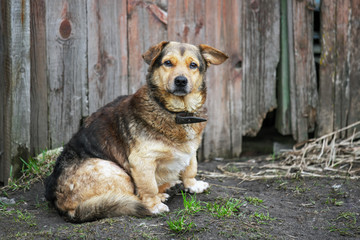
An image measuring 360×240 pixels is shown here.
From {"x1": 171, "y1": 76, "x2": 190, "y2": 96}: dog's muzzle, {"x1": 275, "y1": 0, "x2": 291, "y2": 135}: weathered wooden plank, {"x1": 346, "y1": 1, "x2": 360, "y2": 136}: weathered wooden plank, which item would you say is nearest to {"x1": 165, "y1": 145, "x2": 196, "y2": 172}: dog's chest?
{"x1": 171, "y1": 76, "x2": 190, "y2": 96}: dog's muzzle

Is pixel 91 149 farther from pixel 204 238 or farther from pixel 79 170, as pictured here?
pixel 204 238

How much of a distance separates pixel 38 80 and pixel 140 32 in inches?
53.1

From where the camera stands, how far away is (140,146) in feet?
13.7

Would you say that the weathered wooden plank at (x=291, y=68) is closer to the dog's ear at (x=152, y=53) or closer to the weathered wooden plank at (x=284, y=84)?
the weathered wooden plank at (x=284, y=84)

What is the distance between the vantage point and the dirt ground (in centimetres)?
367

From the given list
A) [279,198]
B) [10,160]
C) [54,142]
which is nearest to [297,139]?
[279,198]

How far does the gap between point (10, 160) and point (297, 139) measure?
151 inches

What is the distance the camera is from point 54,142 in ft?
17.8

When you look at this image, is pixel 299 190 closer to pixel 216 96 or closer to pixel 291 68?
pixel 216 96

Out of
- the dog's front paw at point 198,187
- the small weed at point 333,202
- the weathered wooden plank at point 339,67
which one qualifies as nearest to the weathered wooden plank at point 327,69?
the weathered wooden plank at point 339,67

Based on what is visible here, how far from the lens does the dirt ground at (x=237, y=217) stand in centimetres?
367

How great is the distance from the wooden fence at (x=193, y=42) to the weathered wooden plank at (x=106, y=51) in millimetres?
12

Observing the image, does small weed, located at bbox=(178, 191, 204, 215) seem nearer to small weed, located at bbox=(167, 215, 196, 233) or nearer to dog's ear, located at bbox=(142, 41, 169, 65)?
small weed, located at bbox=(167, 215, 196, 233)

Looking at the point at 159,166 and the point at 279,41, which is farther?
the point at 279,41
